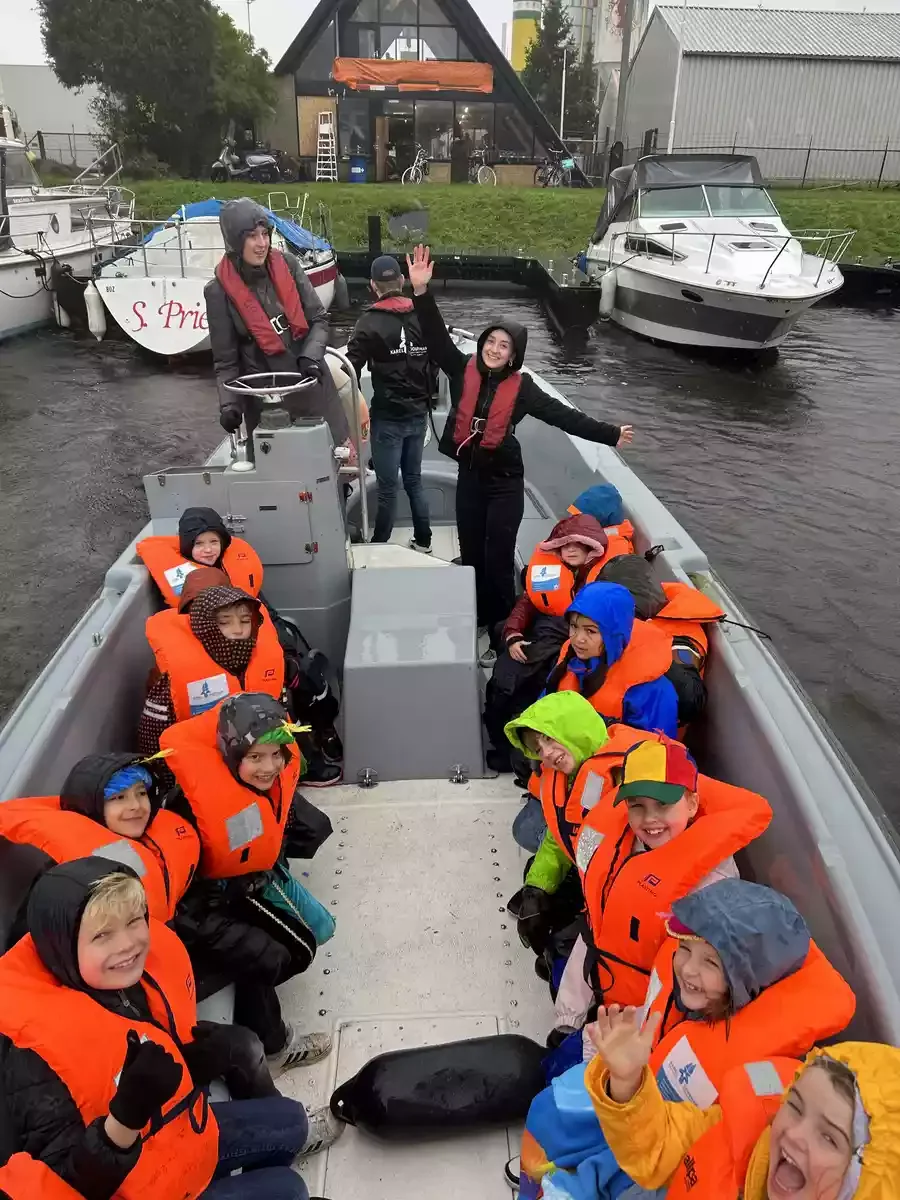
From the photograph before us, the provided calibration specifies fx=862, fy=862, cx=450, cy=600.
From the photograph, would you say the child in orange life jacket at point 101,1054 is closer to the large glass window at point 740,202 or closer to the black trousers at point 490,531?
the black trousers at point 490,531

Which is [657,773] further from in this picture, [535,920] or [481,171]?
[481,171]

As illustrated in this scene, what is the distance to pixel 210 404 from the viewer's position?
10.5 meters

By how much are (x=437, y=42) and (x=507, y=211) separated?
8660 mm

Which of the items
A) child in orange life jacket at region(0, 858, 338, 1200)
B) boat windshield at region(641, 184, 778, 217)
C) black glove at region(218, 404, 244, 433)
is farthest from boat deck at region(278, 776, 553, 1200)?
boat windshield at region(641, 184, 778, 217)

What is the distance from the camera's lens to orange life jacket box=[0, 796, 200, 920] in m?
1.78

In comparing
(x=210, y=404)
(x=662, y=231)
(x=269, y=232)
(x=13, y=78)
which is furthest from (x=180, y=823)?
(x=13, y=78)

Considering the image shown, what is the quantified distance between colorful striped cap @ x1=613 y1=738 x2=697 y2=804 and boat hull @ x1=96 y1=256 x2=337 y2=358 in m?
11.1

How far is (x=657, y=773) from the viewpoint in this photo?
1780 millimetres

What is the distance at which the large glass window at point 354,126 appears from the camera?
79.3ft

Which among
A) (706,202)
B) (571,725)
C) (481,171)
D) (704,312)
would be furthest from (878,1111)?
(481,171)

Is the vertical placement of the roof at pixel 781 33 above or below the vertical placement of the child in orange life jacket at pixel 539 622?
above

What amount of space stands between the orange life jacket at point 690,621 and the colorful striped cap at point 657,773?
0.88m

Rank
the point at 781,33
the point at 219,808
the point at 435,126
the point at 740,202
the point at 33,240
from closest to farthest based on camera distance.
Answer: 1. the point at 219,808
2. the point at 740,202
3. the point at 33,240
4. the point at 781,33
5. the point at 435,126

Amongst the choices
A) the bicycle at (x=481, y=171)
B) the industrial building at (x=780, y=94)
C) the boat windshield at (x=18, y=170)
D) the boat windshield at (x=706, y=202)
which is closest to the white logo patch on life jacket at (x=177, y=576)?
the boat windshield at (x=706, y=202)
